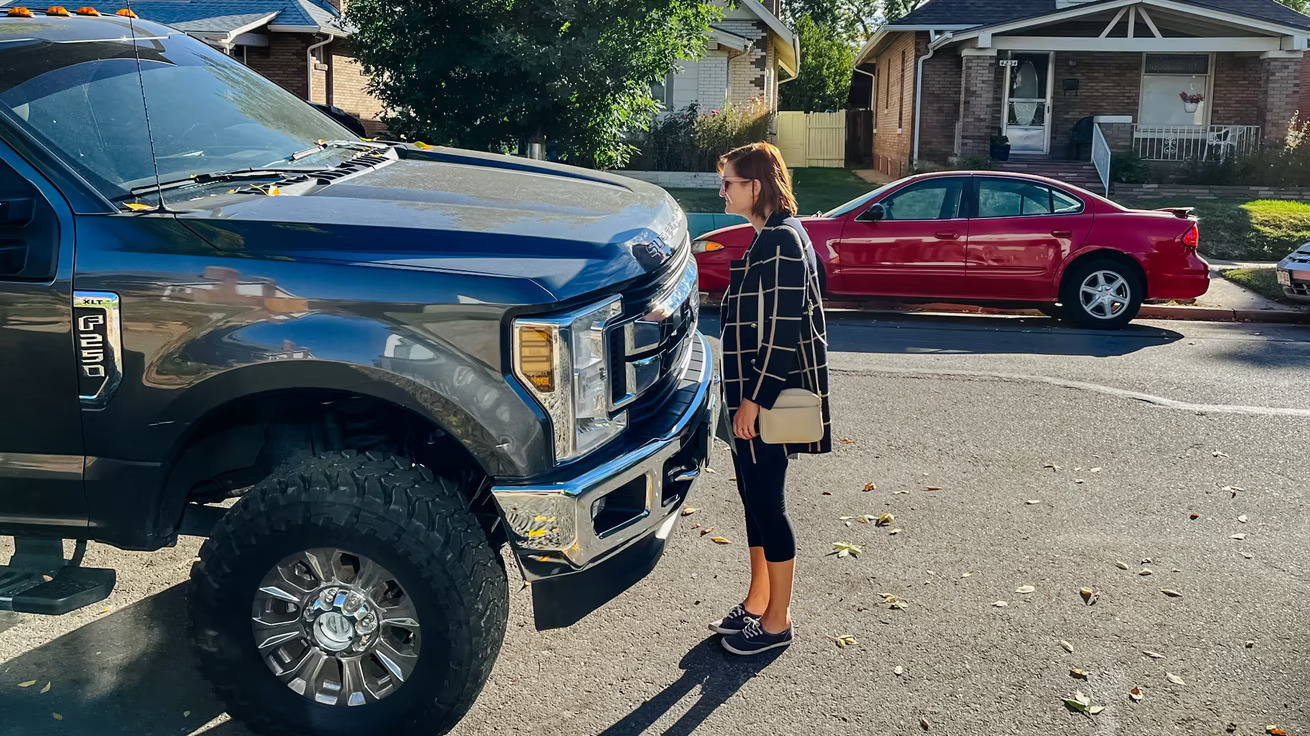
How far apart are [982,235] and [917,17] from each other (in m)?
16.3

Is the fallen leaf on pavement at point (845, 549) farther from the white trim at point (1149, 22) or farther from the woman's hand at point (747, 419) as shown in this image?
the white trim at point (1149, 22)

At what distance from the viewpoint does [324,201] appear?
355cm

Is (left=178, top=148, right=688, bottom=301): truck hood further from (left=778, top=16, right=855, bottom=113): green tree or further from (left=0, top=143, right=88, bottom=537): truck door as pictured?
(left=778, top=16, right=855, bottom=113): green tree

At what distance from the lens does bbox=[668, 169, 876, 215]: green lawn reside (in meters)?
19.6

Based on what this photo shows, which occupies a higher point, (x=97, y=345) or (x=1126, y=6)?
(x=1126, y=6)

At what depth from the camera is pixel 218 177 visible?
3.81 m

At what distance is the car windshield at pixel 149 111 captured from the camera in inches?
142

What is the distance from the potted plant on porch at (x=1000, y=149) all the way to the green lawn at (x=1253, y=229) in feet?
14.8

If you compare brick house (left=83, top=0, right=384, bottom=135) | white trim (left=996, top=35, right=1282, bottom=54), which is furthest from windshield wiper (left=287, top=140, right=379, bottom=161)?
white trim (left=996, top=35, right=1282, bottom=54)

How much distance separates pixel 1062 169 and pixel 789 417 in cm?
2105

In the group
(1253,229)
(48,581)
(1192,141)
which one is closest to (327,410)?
(48,581)

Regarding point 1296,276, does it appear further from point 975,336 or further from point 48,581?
point 48,581

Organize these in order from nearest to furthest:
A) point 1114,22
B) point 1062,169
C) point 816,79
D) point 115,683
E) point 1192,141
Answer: point 115,683 → point 1062,169 → point 1114,22 → point 1192,141 → point 816,79

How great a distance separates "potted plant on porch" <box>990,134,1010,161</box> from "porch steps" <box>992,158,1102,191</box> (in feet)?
0.44
